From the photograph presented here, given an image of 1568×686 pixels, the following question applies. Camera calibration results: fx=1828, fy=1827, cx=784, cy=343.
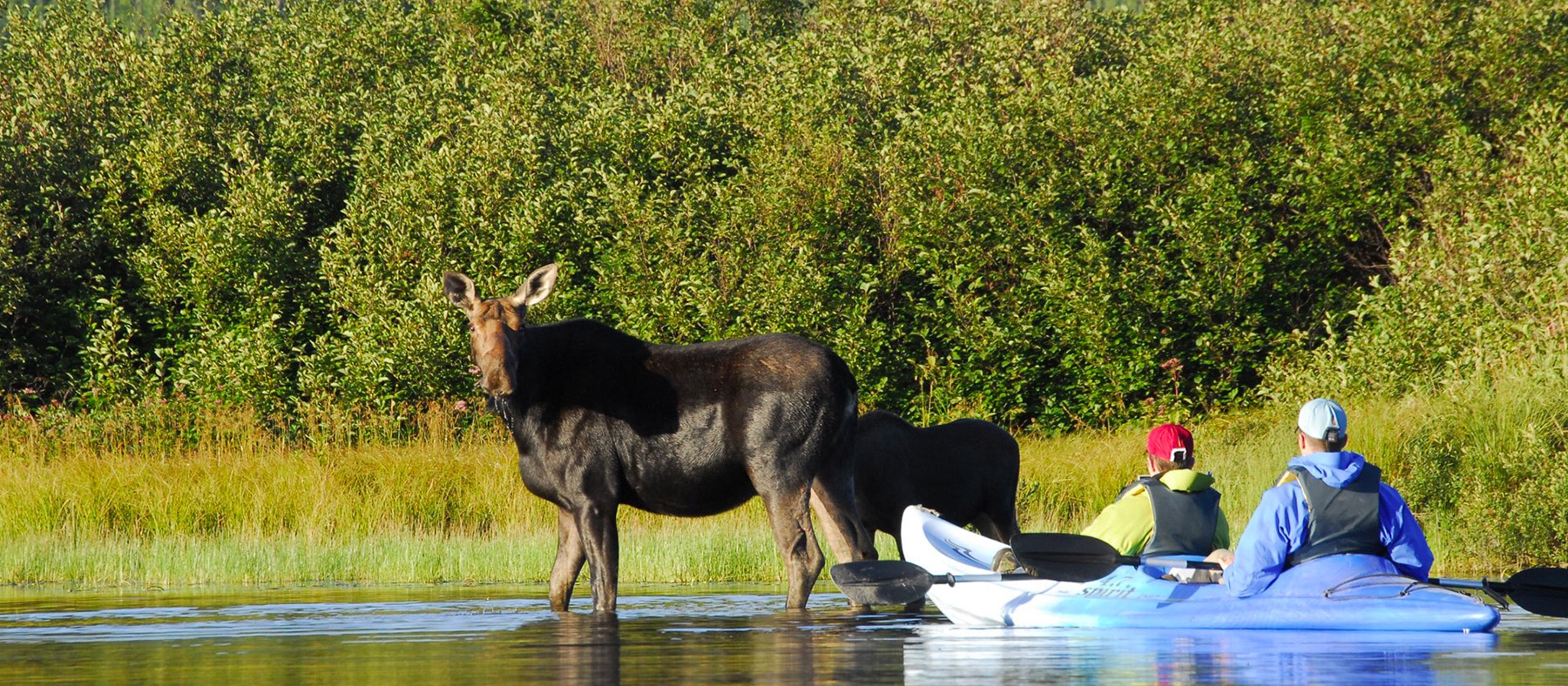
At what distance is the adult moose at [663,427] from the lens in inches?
496

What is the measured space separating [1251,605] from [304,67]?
3202 centimetres

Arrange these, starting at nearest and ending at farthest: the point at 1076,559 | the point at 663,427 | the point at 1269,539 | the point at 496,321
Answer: the point at 1269,539 → the point at 1076,559 → the point at 496,321 → the point at 663,427

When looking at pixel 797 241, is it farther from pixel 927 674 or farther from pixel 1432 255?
pixel 927 674

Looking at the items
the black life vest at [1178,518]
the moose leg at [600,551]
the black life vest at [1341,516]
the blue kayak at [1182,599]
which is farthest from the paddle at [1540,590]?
the moose leg at [600,551]

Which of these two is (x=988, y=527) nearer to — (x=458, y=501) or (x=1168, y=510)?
(x=1168, y=510)

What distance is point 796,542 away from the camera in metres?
12.6

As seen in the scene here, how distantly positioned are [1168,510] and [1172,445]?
42 cm

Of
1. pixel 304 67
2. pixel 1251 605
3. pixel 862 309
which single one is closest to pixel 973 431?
pixel 1251 605

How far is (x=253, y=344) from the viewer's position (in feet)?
98.3

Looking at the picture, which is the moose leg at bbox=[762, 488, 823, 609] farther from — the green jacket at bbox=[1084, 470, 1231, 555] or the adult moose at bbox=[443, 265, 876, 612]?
the green jacket at bbox=[1084, 470, 1231, 555]

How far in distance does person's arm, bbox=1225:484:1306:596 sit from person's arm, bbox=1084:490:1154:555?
50.2 inches

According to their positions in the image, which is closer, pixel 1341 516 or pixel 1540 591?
pixel 1341 516

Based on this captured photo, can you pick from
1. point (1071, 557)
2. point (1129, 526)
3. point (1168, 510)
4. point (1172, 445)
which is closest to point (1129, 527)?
point (1129, 526)

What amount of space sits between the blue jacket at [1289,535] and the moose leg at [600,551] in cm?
426
